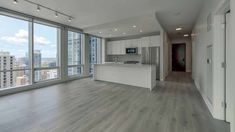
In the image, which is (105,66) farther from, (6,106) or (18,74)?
(6,106)

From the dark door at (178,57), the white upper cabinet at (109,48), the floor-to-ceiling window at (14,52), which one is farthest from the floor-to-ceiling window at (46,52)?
the dark door at (178,57)

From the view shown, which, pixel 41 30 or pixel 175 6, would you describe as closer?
pixel 175 6

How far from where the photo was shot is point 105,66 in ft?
20.8

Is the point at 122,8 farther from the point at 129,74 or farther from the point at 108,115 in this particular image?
the point at 108,115

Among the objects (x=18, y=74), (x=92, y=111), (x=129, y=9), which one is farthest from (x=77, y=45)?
(x=92, y=111)

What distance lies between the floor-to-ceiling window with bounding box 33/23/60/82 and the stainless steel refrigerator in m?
4.62

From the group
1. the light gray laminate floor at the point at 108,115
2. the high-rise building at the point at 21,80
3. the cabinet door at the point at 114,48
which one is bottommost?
the light gray laminate floor at the point at 108,115

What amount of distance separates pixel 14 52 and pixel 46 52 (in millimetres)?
1250

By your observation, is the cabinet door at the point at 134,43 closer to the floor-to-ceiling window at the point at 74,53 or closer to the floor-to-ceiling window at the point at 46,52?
the floor-to-ceiling window at the point at 74,53

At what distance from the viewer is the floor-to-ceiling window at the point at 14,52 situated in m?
4.22

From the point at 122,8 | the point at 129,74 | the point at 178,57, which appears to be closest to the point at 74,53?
the point at 129,74

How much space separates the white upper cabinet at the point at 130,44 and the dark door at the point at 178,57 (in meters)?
4.92

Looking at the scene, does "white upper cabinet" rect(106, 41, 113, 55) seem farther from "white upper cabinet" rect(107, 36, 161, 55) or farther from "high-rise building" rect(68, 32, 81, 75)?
"high-rise building" rect(68, 32, 81, 75)

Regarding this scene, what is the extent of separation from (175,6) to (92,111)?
4.06 m
